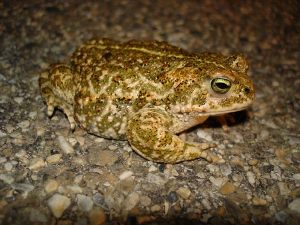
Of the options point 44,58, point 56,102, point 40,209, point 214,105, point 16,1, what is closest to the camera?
point 40,209

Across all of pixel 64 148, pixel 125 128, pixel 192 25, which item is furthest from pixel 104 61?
pixel 192 25

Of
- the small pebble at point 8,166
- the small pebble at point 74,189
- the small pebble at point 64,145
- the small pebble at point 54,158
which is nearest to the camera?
the small pebble at point 74,189

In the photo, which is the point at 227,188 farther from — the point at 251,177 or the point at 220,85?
the point at 220,85

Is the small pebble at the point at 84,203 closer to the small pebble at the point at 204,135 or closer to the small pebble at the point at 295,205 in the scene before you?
the small pebble at the point at 204,135

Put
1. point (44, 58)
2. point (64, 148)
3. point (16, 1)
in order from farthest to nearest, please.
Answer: point (16, 1) → point (44, 58) → point (64, 148)

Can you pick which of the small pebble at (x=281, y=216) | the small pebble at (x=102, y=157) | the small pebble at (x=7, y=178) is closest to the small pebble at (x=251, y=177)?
the small pebble at (x=281, y=216)

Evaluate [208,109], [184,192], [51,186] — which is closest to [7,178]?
[51,186]

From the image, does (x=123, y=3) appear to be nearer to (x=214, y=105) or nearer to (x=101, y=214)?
(x=214, y=105)
